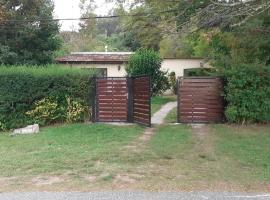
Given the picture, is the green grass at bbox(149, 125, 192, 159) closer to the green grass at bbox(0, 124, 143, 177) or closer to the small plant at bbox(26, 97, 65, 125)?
the green grass at bbox(0, 124, 143, 177)

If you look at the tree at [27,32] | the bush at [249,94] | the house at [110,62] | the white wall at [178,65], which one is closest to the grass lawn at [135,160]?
the bush at [249,94]

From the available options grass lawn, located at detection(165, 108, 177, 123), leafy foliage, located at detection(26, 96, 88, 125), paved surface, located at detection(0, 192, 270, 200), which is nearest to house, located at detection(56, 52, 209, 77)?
grass lawn, located at detection(165, 108, 177, 123)

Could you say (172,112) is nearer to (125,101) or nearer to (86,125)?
(125,101)

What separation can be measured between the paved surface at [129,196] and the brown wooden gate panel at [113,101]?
32.7 feet

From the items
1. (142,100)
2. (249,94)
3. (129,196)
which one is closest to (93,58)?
(142,100)

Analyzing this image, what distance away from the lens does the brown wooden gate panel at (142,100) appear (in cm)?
1678

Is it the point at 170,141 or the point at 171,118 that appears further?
the point at 171,118

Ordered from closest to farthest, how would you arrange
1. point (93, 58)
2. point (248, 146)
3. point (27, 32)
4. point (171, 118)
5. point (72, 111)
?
1. point (248, 146)
2. point (72, 111)
3. point (171, 118)
4. point (27, 32)
5. point (93, 58)

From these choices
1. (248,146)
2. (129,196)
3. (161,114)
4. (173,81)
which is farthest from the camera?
(173,81)

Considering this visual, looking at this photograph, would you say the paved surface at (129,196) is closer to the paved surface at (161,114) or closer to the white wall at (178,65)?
the paved surface at (161,114)

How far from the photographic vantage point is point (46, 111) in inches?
692

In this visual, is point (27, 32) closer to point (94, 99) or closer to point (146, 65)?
point (146, 65)

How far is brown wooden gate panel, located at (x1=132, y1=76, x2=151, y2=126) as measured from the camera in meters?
16.8

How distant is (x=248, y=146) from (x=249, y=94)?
4.70m
